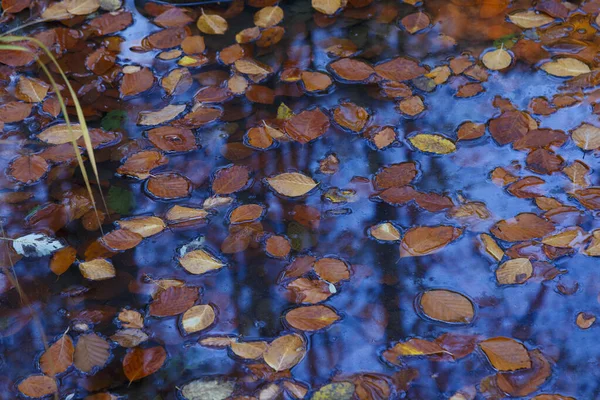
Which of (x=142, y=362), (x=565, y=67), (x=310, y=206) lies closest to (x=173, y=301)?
(x=142, y=362)

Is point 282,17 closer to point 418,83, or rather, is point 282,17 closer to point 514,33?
point 418,83

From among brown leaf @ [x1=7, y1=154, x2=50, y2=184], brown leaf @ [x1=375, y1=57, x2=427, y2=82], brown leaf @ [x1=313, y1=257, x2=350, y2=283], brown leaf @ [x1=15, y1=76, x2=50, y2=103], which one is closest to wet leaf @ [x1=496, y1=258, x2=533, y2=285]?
brown leaf @ [x1=313, y1=257, x2=350, y2=283]

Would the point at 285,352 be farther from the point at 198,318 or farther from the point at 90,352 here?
the point at 90,352

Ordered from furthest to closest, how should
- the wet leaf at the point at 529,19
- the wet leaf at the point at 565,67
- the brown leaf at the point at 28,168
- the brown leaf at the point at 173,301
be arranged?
the wet leaf at the point at 529,19, the wet leaf at the point at 565,67, the brown leaf at the point at 28,168, the brown leaf at the point at 173,301

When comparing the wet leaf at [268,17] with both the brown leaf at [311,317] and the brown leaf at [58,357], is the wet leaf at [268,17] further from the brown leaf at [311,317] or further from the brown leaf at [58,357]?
the brown leaf at [58,357]

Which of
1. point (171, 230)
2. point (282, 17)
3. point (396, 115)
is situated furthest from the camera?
point (282, 17)

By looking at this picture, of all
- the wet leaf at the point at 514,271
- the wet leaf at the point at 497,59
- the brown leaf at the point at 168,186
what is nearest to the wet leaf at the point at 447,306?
the wet leaf at the point at 514,271

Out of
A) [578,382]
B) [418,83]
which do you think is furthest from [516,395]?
[418,83]
